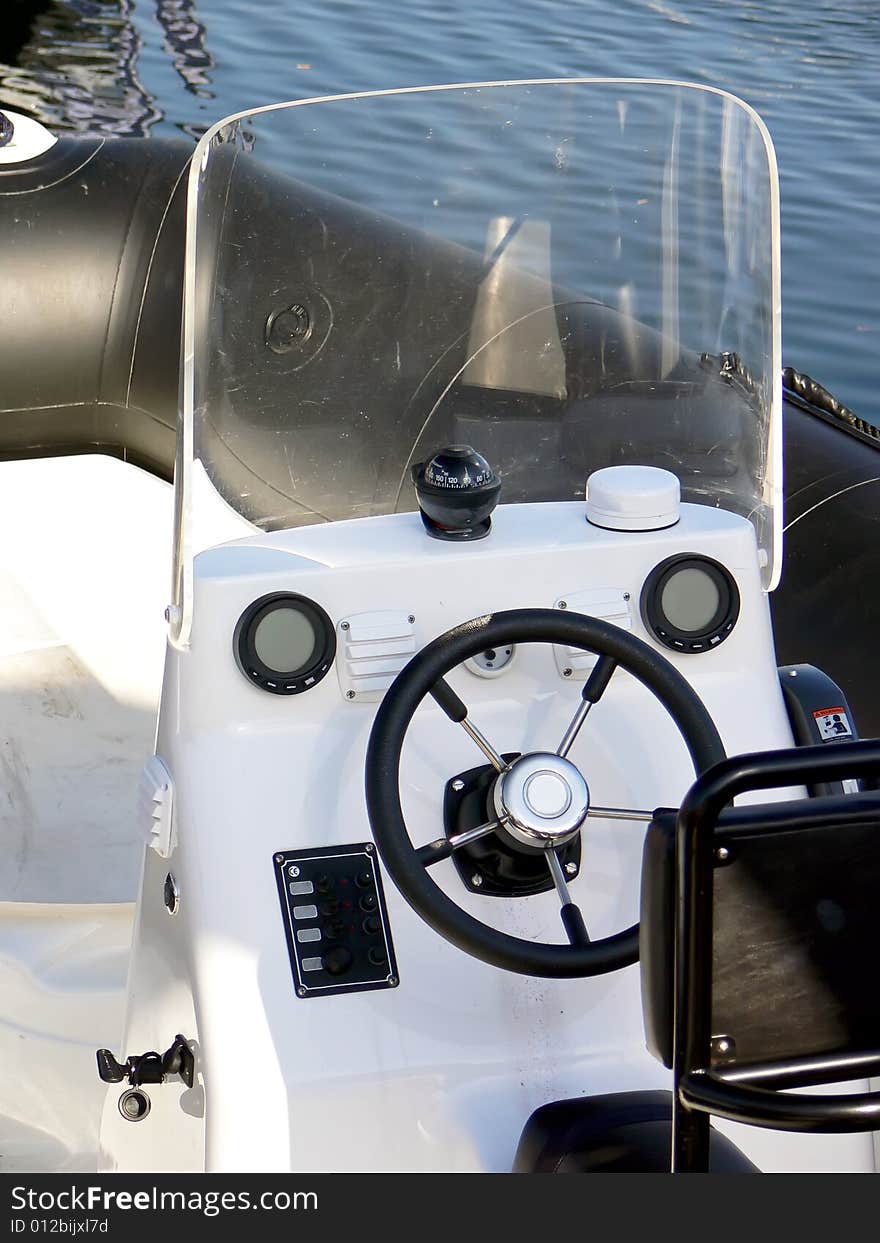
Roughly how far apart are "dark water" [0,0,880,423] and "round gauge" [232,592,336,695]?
4.33 meters

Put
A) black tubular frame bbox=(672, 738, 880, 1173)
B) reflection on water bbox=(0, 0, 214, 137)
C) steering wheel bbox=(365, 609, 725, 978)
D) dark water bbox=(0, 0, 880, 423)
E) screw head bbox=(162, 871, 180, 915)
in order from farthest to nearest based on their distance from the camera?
reflection on water bbox=(0, 0, 214, 137)
dark water bbox=(0, 0, 880, 423)
screw head bbox=(162, 871, 180, 915)
steering wheel bbox=(365, 609, 725, 978)
black tubular frame bbox=(672, 738, 880, 1173)

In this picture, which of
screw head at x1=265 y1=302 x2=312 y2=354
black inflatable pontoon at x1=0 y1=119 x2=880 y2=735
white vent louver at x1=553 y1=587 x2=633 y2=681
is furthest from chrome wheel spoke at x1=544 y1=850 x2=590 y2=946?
black inflatable pontoon at x1=0 y1=119 x2=880 y2=735

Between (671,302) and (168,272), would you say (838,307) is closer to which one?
(168,272)

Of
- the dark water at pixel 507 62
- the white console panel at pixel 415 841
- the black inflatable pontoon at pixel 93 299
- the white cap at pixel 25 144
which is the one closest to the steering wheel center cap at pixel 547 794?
the white console panel at pixel 415 841

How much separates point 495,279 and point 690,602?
402mm

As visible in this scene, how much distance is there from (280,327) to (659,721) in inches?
22.5

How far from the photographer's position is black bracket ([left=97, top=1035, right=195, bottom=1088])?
1282 millimetres

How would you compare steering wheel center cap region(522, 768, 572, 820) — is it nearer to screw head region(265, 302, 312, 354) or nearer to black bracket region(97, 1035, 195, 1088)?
black bracket region(97, 1035, 195, 1088)

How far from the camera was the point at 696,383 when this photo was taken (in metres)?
1.48

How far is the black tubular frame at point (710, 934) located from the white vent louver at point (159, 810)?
0.69m

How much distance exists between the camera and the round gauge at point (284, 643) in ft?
4.42

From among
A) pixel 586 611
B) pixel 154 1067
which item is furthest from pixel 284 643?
pixel 154 1067

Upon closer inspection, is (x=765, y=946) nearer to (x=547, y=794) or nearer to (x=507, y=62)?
(x=547, y=794)
